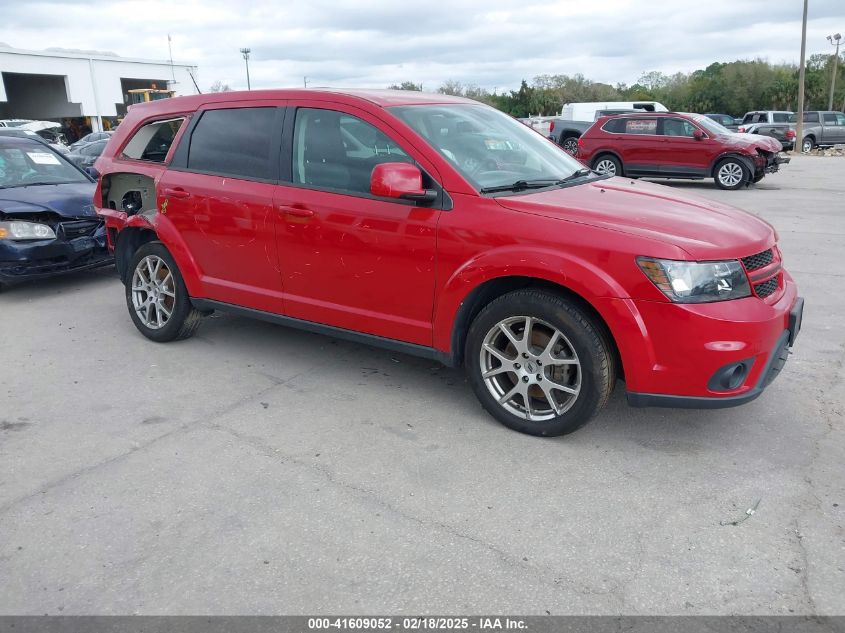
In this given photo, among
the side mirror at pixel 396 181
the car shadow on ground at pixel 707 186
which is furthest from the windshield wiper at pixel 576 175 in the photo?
the car shadow on ground at pixel 707 186

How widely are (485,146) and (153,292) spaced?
9.22 ft

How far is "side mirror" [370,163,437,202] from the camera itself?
12.0 feet

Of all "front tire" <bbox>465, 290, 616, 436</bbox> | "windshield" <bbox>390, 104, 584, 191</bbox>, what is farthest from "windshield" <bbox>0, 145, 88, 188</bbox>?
"front tire" <bbox>465, 290, 616, 436</bbox>

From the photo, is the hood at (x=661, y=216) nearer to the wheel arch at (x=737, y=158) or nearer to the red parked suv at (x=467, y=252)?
the red parked suv at (x=467, y=252)

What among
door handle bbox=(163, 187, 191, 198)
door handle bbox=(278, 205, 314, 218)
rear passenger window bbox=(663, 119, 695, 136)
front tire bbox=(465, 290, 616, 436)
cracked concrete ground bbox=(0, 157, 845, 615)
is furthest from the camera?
rear passenger window bbox=(663, 119, 695, 136)

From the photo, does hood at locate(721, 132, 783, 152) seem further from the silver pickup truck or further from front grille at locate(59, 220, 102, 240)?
the silver pickup truck

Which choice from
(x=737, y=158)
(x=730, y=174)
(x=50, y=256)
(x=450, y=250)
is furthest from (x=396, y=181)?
(x=730, y=174)

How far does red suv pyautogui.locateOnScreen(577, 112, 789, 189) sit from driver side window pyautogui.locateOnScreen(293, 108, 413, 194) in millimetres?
13210

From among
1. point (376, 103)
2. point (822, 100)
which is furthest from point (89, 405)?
point (822, 100)

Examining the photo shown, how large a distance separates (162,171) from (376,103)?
191 centimetres

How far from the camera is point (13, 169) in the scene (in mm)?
7727

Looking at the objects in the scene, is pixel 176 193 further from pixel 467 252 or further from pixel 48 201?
pixel 48 201

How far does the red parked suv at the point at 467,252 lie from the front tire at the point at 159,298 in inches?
0.9

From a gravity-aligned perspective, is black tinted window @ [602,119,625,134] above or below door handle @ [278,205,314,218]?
above
